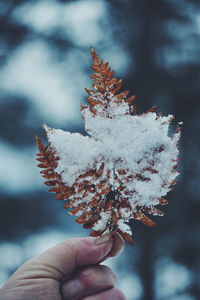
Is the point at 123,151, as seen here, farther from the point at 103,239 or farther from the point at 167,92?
the point at 167,92

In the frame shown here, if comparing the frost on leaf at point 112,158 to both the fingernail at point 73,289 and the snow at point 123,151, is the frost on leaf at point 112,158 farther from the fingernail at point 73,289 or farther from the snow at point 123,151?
the fingernail at point 73,289

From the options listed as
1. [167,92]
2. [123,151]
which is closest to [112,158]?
[123,151]

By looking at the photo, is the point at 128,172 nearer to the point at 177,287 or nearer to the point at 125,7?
the point at 177,287

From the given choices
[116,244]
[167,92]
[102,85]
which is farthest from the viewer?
[167,92]

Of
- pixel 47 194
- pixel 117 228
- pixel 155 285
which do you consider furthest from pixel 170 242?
pixel 117 228

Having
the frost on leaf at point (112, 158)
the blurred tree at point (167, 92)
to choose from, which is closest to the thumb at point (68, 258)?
the frost on leaf at point (112, 158)

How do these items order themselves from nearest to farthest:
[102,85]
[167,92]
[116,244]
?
[102,85] → [116,244] → [167,92]

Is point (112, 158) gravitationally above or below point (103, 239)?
above
